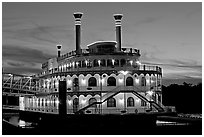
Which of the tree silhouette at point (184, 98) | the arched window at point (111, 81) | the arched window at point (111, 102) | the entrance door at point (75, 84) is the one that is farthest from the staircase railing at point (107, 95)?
the tree silhouette at point (184, 98)

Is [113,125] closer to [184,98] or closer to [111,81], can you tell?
[111,81]

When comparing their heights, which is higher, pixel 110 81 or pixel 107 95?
pixel 110 81

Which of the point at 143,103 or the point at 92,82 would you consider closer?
the point at 92,82

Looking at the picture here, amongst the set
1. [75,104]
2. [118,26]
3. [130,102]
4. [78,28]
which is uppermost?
[118,26]

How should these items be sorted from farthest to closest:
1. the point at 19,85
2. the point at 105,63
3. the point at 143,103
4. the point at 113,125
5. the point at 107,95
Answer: the point at 19,85 < the point at 105,63 < the point at 143,103 < the point at 107,95 < the point at 113,125

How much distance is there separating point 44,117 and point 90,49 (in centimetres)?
698

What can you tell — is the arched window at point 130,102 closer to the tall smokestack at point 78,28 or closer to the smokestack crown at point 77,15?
the tall smokestack at point 78,28

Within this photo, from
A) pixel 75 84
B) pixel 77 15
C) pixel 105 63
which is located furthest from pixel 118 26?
pixel 75 84

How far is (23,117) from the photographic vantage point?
1403 inches

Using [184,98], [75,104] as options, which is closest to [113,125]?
[75,104]

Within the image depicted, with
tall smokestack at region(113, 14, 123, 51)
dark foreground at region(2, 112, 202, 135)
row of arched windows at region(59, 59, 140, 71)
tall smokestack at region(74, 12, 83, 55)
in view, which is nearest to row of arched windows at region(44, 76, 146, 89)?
row of arched windows at region(59, 59, 140, 71)

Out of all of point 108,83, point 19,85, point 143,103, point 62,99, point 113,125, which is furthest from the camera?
point 19,85

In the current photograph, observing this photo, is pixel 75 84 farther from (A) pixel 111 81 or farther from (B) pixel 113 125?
(B) pixel 113 125

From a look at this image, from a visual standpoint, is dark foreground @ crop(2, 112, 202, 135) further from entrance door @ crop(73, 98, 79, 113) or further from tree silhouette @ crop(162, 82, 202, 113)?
tree silhouette @ crop(162, 82, 202, 113)
